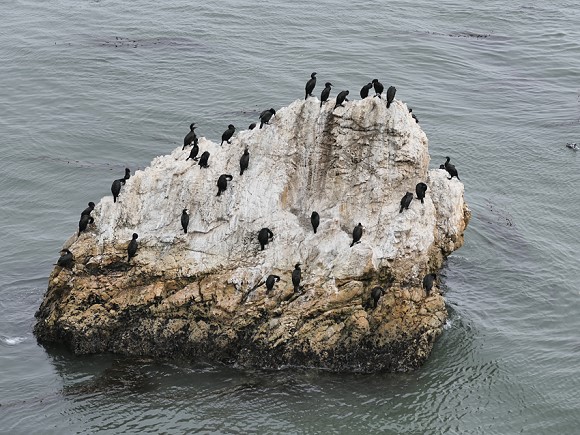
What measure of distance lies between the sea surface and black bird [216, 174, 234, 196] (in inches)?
224

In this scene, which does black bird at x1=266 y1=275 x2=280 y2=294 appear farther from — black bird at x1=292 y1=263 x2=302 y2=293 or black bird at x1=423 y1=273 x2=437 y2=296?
black bird at x1=423 y1=273 x2=437 y2=296

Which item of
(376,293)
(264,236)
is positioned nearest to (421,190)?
(376,293)

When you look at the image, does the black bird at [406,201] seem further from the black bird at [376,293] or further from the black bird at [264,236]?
the black bird at [264,236]

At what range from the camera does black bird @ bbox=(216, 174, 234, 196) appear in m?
31.2

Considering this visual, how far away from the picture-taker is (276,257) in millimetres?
30297

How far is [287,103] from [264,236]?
24.9 meters

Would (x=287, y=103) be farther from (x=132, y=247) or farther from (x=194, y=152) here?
(x=132, y=247)

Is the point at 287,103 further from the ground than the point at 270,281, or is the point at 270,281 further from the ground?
the point at 287,103

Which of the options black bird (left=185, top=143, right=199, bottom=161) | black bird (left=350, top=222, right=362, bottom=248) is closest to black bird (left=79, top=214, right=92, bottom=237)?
black bird (left=185, top=143, right=199, bottom=161)

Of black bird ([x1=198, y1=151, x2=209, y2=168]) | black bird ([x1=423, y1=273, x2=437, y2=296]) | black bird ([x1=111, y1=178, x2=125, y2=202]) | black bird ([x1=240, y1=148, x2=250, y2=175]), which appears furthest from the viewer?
black bird ([x1=198, y1=151, x2=209, y2=168])

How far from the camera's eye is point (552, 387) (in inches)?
1229

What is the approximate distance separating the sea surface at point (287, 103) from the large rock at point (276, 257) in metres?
0.96

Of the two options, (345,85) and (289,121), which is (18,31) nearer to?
(345,85)

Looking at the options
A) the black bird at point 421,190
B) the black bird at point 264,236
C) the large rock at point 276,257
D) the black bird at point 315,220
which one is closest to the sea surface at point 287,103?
the large rock at point 276,257
